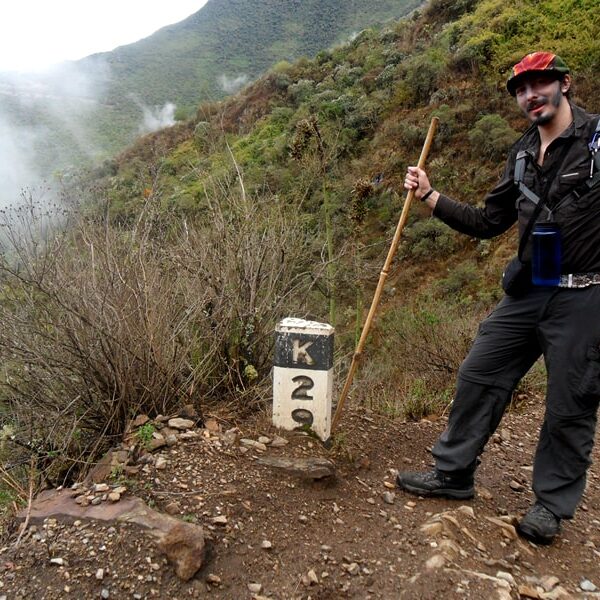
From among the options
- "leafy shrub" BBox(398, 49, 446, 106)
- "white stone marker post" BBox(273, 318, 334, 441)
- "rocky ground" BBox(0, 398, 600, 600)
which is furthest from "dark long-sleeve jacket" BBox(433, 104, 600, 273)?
"leafy shrub" BBox(398, 49, 446, 106)

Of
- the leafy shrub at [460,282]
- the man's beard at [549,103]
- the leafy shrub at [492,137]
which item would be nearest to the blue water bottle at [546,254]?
the man's beard at [549,103]

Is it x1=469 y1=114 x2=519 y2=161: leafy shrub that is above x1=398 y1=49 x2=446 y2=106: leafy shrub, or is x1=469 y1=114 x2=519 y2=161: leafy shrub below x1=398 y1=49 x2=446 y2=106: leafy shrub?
below

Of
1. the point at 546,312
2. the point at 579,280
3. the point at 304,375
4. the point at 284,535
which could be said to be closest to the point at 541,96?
the point at 579,280

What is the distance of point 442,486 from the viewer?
293 centimetres

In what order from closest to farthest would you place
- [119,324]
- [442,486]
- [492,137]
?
1. [442,486]
2. [119,324]
3. [492,137]

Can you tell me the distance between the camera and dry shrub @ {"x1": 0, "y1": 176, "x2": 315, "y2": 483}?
11.5 ft

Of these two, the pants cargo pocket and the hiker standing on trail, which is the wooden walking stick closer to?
the hiker standing on trail

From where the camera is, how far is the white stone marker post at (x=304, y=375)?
3.08 m

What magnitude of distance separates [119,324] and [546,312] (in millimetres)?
Answer: 2412

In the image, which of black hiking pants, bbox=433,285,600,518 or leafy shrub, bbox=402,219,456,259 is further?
leafy shrub, bbox=402,219,456,259

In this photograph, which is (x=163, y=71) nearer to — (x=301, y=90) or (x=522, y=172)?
(x=301, y=90)

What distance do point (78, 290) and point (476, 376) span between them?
2.50m

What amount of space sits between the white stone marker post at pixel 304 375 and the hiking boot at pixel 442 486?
56 cm

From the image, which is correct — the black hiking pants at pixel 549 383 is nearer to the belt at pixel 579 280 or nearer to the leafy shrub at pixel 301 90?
the belt at pixel 579 280
